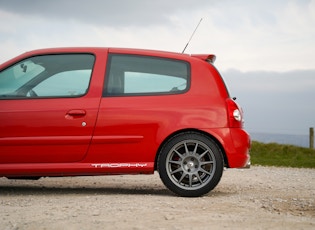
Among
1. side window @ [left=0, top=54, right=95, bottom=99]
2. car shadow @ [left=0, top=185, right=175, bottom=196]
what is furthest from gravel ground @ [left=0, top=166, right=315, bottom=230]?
side window @ [left=0, top=54, right=95, bottom=99]

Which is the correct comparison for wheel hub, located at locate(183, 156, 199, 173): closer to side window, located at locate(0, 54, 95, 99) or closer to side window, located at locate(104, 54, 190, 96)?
side window, located at locate(104, 54, 190, 96)

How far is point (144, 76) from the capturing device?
760 centimetres

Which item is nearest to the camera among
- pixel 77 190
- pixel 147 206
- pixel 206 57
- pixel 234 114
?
pixel 147 206

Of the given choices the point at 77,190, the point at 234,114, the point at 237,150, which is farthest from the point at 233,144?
the point at 77,190

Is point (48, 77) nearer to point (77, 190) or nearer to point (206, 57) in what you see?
point (77, 190)

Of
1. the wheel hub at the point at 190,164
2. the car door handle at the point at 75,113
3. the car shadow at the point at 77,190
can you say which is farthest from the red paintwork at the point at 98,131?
the car shadow at the point at 77,190

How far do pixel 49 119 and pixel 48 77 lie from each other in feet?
1.71

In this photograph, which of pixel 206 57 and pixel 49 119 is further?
pixel 206 57

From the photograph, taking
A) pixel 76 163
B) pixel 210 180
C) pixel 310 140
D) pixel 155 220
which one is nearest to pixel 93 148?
pixel 76 163

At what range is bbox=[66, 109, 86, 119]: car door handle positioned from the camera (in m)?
7.41

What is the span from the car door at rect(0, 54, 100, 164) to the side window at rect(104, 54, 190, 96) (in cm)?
30

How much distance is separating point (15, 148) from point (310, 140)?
22.4m

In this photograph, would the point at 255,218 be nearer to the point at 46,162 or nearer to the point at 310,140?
the point at 46,162

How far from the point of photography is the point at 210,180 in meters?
7.43
